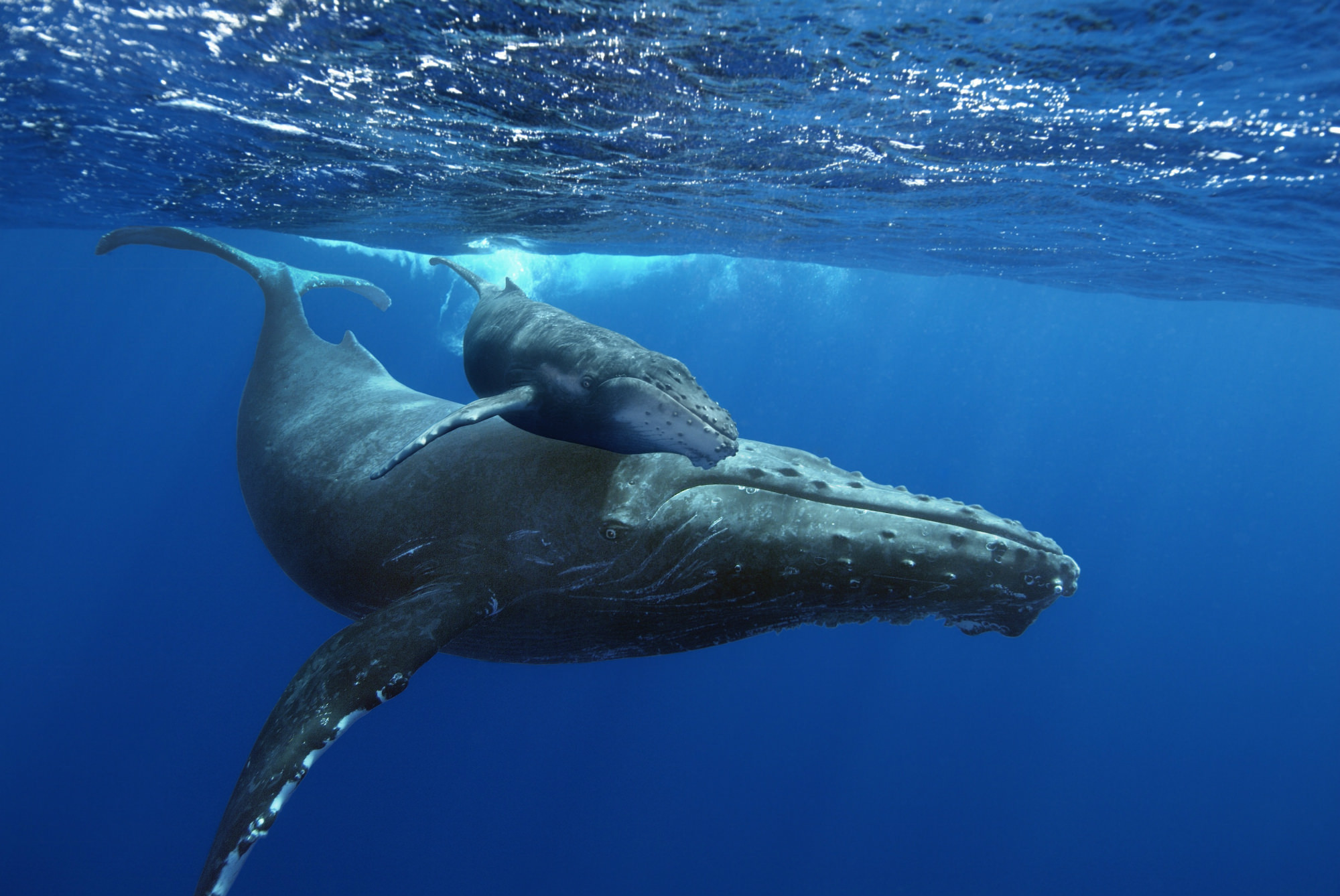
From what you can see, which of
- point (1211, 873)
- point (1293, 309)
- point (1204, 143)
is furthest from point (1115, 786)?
point (1204, 143)

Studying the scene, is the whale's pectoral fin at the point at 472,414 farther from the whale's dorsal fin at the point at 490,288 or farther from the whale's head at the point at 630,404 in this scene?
the whale's dorsal fin at the point at 490,288

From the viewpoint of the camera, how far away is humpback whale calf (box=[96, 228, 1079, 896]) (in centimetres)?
337

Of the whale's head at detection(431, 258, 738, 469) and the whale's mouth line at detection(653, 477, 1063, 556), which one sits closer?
the whale's head at detection(431, 258, 738, 469)

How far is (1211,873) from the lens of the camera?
3550cm

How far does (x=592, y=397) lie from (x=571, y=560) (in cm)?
111

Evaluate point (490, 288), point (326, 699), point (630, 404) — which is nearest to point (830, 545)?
point (630, 404)

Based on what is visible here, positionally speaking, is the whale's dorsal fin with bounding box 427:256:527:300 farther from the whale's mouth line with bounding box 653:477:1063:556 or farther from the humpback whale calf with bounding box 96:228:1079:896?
the whale's mouth line with bounding box 653:477:1063:556

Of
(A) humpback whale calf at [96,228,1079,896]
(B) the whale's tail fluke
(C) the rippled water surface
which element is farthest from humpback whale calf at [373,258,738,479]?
(B) the whale's tail fluke

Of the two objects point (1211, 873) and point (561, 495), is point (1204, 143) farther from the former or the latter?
point (1211, 873)

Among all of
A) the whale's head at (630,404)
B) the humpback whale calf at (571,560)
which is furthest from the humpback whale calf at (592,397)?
the humpback whale calf at (571,560)

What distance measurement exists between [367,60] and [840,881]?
3426 centimetres

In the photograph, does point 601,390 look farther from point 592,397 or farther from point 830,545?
point 830,545

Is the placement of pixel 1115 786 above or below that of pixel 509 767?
below

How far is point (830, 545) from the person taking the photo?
3592 millimetres
